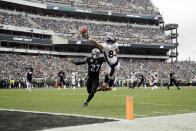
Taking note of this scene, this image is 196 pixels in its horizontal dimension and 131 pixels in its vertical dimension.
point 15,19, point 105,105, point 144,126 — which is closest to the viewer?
point 144,126

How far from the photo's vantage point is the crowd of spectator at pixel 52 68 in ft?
132

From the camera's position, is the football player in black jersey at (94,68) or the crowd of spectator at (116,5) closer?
the football player in black jersey at (94,68)

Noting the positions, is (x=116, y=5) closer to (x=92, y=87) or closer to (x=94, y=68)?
(x=94, y=68)

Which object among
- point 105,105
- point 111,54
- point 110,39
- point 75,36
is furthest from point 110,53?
point 75,36

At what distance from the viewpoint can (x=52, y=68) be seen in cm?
4803

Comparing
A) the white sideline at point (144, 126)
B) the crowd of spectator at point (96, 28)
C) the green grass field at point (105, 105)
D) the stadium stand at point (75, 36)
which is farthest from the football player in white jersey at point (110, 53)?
the crowd of spectator at point (96, 28)

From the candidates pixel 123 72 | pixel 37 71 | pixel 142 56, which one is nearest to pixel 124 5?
pixel 142 56

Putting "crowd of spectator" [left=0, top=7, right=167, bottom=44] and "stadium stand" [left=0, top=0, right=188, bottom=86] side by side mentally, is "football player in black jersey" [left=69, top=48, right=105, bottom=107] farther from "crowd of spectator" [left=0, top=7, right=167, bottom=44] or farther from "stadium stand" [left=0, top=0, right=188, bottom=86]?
"crowd of spectator" [left=0, top=7, right=167, bottom=44]

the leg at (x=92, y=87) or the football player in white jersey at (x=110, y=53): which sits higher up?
the football player in white jersey at (x=110, y=53)

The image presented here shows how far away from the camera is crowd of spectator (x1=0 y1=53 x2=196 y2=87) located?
1582 inches

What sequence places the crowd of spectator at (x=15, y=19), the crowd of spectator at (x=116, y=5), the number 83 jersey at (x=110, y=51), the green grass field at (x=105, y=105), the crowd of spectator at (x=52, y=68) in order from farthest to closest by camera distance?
the crowd of spectator at (x=116, y=5), the crowd of spectator at (x=15, y=19), the crowd of spectator at (x=52, y=68), the number 83 jersey at (x=110, y=51), the green grass field at (x=105, y=105)

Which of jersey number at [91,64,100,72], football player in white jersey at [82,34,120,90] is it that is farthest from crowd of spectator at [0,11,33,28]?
football player in white jersey at [82,34,120,90]

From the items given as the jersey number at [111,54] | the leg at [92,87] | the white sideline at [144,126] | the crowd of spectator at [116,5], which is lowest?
the white sideline at [144,126]

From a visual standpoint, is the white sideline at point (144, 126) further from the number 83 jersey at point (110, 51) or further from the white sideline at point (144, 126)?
the number 83 jersey at point (110, 51)
